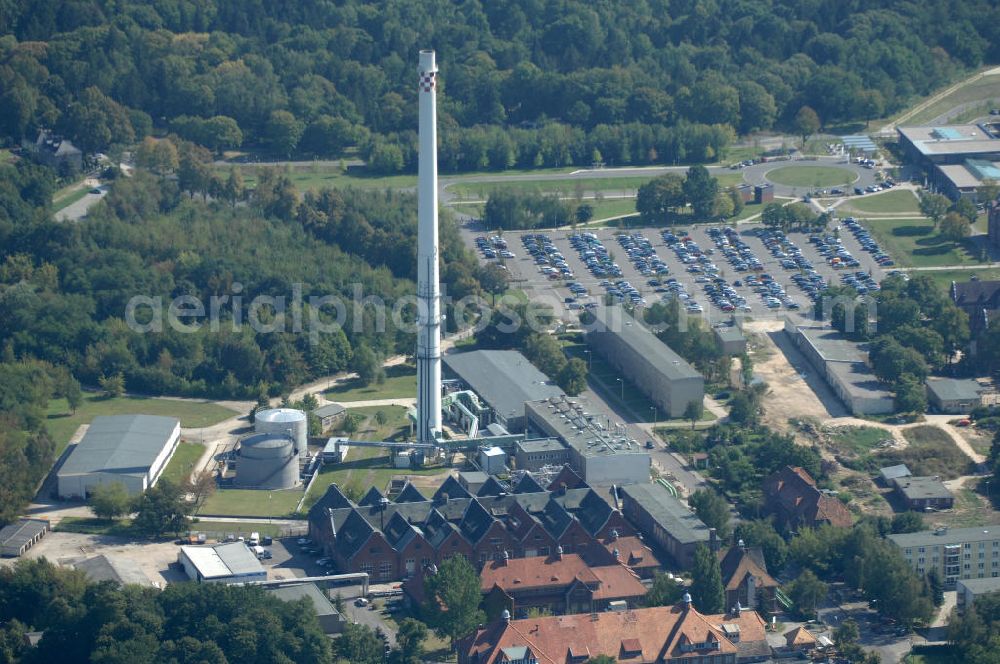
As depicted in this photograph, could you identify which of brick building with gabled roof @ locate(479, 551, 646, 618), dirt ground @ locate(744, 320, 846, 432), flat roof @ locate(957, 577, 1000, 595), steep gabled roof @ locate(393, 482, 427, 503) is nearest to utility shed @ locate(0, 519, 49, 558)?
steep gabled roof @ locate(393, 482, 427, 503)

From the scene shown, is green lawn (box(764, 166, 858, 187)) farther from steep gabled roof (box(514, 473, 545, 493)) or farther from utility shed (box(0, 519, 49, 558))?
utility shed (box(0, 519, 49, 558))

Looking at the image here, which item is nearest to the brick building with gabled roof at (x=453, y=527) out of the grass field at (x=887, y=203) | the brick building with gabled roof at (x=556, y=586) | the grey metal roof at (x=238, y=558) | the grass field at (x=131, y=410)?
the brick building with gabled roof at (x=556, y=586)

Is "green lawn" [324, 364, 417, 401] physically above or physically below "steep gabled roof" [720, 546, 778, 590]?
below

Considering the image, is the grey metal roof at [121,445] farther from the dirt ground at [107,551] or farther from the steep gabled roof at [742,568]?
the steep gabled roof at [742,568]

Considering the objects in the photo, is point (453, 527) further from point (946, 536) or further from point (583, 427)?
point (946, 536)

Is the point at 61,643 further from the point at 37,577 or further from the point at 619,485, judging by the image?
the point at 619,485

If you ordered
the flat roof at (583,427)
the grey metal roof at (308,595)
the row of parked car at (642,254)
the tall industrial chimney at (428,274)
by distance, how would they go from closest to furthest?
the grey metal roof at (308,595), the flat roof at (583,427), the tall industrial chimney at (428,274), the row of parked car at (642,254)

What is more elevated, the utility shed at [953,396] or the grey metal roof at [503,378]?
the grey metal roof at [503,378]
